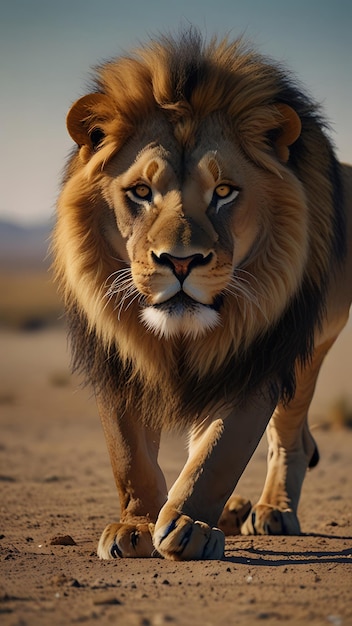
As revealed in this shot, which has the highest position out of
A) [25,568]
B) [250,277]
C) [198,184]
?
[198,184]

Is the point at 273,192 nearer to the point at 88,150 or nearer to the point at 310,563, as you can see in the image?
the point at 88,150

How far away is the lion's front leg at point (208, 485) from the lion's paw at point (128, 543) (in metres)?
0.16

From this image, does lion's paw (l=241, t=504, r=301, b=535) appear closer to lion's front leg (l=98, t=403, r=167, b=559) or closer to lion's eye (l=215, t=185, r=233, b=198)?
lion's front leg (l=98, t=403, r=167, b=559)

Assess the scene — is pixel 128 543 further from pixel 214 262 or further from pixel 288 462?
pixel 288 462

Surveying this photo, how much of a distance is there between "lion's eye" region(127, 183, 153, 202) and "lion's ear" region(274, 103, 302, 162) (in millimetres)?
489

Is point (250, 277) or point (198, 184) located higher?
point (198, 184)

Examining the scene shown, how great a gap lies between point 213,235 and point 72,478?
10.6 feet

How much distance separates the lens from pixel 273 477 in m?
4.98

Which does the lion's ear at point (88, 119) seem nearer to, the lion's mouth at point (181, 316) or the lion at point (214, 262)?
the lion at point (214, 262)

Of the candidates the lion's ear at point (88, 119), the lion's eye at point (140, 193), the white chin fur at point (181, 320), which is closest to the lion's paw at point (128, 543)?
the white chin fur at point (181, 320)

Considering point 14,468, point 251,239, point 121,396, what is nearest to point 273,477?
point 121,396

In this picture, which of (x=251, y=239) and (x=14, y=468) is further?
(x=14, y=468)

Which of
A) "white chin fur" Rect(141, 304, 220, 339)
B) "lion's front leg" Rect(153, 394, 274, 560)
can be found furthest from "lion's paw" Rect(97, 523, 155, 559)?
"white chin fur" Rect(141, 304, 220, 339)

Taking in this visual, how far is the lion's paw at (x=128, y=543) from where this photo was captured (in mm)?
3879
